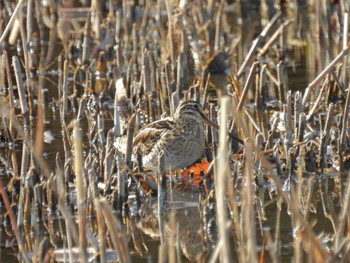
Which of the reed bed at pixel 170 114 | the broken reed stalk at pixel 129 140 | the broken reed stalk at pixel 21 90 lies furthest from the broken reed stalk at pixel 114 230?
the broken reed stalk at pixel 21 90

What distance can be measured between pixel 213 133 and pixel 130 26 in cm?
408

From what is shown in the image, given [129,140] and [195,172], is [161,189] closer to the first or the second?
[129,140]

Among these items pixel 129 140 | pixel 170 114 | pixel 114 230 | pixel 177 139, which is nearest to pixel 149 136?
pixel 177 139

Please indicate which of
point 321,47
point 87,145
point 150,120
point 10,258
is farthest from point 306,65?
point 10,258

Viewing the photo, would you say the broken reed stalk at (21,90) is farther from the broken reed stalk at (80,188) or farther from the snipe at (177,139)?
the broken reed stalk at (80,188)

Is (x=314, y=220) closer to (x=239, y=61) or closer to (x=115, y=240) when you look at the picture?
(x=115, y=240)

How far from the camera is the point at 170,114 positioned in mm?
8086

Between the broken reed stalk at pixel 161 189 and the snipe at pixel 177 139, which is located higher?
the snipe at pixel 177 139

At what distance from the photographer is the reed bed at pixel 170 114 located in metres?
4.42

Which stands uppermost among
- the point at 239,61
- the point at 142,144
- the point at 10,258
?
the point at 239,61

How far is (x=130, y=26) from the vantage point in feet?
36.0

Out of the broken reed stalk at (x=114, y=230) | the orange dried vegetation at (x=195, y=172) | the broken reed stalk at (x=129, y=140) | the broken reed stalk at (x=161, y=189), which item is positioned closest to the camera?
the broken reed stalk at (x=114, y=230)

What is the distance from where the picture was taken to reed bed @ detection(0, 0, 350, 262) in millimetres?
4422

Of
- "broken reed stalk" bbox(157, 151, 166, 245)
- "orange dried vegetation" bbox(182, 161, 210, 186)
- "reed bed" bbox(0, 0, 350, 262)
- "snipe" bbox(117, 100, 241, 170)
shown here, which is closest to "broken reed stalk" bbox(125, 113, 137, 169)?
"reed bed" bbox(0, 0, 350, 262)
